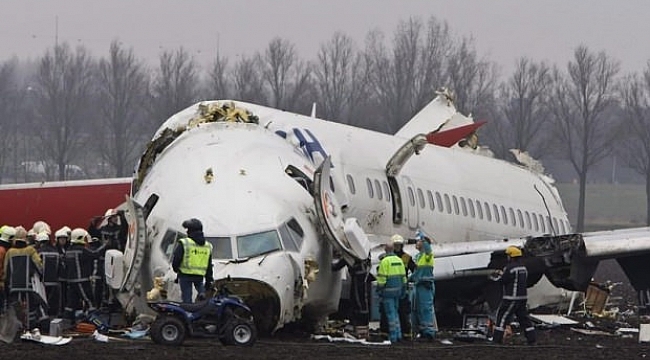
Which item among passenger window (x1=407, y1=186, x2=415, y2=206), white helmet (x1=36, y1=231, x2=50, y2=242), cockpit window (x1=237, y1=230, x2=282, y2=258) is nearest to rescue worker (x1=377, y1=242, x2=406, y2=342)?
cockpit window (x1=237, y1=230, x2=282, y2=258)

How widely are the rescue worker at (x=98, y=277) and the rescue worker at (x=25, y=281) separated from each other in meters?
1.77

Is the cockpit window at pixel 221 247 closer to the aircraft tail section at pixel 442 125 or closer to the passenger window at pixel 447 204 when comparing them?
the passenger window at pixel 447 204

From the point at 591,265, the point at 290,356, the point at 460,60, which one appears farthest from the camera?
the point at 460,60

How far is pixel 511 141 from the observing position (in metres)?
84.2

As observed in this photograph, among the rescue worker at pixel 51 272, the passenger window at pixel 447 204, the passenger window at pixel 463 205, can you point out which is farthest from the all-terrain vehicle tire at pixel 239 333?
the passenger window at pixel 463 205

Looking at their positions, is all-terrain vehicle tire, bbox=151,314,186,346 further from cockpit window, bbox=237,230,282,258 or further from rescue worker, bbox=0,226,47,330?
rescue worker, bbox=0,226,47,330

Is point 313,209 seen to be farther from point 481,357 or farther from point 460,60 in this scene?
point 460,60

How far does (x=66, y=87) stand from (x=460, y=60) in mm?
20530

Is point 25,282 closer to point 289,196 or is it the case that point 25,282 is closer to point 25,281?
point 25,281

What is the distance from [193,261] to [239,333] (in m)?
1.30

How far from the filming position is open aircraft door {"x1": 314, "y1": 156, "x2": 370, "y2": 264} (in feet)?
87.2

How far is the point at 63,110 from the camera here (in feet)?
277

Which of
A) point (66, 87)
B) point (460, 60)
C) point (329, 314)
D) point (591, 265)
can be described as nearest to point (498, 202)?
point (591, 265)

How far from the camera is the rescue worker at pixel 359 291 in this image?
89.1 feet
